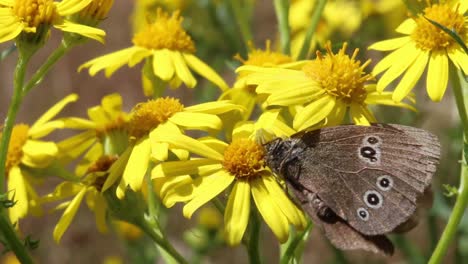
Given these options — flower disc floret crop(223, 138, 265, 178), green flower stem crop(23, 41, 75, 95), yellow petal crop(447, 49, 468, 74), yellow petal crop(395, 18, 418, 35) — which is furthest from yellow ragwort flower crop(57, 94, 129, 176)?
yellow petal crop(447, 49, 468, 74)

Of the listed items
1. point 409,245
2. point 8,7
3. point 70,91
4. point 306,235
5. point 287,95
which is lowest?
point 70,91

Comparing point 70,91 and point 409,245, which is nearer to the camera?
point 409,245

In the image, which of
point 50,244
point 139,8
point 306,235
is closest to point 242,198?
point 306,235

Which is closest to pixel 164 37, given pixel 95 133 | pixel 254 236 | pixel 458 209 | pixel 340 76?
pixel 95 133

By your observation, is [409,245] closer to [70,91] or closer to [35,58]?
[70,91]

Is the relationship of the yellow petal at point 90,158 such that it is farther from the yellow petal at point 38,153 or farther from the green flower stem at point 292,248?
the green flower stem at point 292,248

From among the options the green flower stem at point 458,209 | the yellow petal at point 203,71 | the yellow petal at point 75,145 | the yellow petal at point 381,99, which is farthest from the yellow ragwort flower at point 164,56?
the green flower stem at point 458,209

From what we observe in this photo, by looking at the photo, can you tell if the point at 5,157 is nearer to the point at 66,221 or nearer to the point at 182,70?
the point at 66,221
